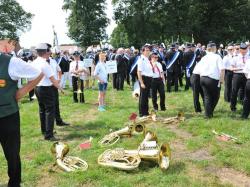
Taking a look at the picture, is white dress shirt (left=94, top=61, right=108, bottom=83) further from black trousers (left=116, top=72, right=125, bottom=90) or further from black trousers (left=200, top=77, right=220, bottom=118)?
black trousers (left=116, top=72, right=125, bottom=90)

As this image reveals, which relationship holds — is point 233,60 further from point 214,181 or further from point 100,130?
point 214,181

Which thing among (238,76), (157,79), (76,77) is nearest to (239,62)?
(238,76)

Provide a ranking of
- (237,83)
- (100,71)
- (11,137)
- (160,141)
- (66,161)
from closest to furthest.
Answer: (11,137) → (66,161) → (160,141) → (237,83) → (100,71)

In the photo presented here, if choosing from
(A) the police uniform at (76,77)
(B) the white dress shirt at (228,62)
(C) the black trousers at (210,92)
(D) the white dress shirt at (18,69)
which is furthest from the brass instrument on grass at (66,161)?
(A) the police uniform at (76,77)

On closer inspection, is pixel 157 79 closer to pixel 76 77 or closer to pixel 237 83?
pixel 237 83

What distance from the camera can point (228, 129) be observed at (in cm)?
973

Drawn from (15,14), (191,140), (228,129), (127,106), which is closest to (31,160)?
(191,140)

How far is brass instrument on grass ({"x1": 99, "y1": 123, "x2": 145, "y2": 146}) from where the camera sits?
28.7 feet

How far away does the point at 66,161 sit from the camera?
7.28 metres

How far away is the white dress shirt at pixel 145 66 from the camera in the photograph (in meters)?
11.1

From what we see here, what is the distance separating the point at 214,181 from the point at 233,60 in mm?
6714

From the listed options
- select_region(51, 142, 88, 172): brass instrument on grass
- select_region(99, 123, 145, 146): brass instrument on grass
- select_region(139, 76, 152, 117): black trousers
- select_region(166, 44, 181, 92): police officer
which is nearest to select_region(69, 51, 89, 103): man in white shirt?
select_region(166, 44, 181, 92): police officer

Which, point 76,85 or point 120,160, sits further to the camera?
point 76,85

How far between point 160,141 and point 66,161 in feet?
7.96
